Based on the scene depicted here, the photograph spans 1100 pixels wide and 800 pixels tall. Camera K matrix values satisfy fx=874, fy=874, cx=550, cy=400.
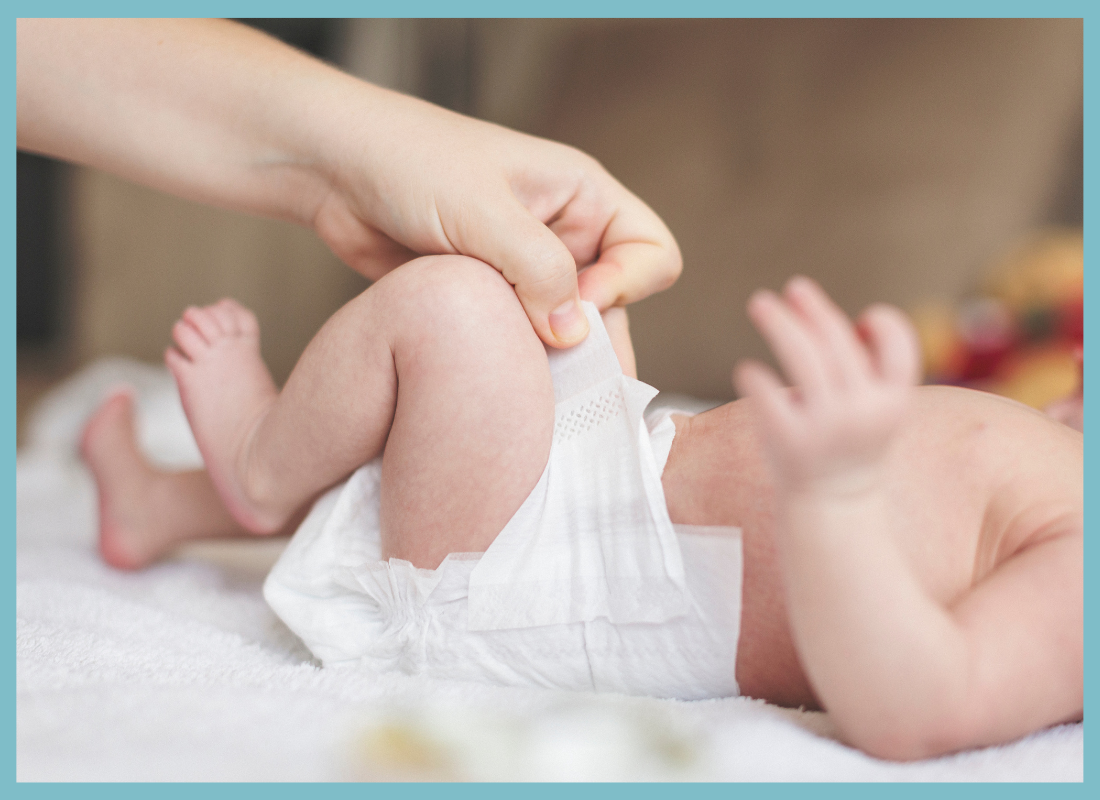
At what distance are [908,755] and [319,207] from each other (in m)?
0.75

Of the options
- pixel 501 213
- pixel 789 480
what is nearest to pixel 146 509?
pixel 501 213

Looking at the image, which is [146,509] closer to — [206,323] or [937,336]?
[206,323]

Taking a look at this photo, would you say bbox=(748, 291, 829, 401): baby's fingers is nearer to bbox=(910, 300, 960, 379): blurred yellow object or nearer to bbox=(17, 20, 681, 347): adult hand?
bbox=(17, 20, 681, 347): adult hand

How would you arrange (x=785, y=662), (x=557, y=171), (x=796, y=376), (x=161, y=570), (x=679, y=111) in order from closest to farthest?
(x=796, y=376) → (x=785, y=662) → (x=557, y=171) → (x=161, y=570) → (x=679, y=111)

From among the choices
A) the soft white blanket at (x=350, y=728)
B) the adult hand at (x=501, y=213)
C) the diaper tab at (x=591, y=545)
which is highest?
the adult hand at (x=501, y=213)

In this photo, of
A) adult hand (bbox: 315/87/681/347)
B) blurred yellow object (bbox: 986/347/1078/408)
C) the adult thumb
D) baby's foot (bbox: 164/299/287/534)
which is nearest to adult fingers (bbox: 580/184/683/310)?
adult hand (bbox: 315/87/681/347)

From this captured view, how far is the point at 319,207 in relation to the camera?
37.2 inches

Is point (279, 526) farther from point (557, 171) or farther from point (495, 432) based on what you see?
point (557, 171)

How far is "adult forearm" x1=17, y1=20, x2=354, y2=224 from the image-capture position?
0.90 m

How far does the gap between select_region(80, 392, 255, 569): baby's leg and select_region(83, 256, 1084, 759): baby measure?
0.14 metres

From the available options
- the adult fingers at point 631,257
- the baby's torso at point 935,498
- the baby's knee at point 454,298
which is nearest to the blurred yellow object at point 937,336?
the adult fingers at point 631,257

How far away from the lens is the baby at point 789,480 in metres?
0.49

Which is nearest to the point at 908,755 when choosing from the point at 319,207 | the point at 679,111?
the point at 319,207

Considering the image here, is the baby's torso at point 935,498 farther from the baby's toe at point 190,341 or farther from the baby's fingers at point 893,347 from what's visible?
the baby's toe at point 190,341
